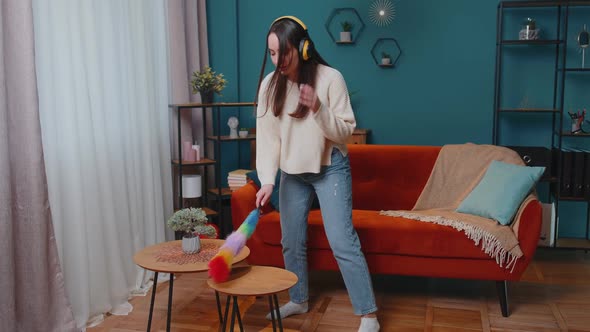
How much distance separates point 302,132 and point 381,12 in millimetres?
2188

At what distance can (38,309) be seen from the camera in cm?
250

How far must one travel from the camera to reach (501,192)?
297 centimetres

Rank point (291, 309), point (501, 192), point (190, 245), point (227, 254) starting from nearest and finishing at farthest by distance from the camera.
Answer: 1. point (227, 254)
2. point (190, 245)
3. point (291, 309)
4. point (501, 192)

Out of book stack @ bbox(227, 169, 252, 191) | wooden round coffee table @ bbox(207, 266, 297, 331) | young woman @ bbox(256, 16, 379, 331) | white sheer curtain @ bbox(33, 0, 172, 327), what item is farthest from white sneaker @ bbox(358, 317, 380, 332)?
book stack @ bbox(227, 169, 252, 191)

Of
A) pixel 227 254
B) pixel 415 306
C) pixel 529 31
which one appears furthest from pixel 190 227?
pixel 529 31

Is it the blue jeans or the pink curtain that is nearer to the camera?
the pink curtain

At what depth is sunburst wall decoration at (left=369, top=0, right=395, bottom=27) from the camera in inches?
170

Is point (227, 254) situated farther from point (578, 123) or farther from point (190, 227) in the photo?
point (578, 123)

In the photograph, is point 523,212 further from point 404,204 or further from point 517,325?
point 404,204

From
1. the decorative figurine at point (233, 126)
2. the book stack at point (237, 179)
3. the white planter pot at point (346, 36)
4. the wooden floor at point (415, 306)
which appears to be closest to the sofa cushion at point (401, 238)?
the wooden floor at point (415, 306)

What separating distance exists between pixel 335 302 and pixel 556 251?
1.84 m

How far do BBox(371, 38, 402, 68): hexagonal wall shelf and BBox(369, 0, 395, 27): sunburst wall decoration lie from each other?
0.13 meters

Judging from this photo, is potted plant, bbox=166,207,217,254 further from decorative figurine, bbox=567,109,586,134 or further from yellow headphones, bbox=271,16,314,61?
decorative figurine, bbox=567,109,586,134

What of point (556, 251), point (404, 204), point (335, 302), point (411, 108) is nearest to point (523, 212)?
point (404, 204)
